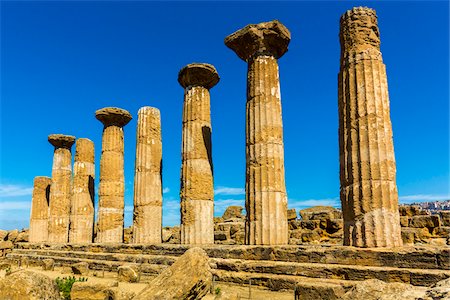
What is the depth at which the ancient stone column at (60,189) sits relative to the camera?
23469 mm

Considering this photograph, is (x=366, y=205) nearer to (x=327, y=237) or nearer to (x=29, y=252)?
(x=327, y=237)

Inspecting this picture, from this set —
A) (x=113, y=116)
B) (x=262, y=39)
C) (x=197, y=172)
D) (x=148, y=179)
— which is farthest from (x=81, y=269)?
(x=262, y=39)

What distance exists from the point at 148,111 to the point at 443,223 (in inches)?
572

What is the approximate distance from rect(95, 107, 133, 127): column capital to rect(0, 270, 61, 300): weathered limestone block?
15.6m

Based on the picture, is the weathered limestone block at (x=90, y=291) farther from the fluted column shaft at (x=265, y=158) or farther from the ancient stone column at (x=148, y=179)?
the ancient stone column at (x=148, y=179)

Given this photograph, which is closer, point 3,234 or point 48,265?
point 48,265

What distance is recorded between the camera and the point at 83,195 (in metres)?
22.3

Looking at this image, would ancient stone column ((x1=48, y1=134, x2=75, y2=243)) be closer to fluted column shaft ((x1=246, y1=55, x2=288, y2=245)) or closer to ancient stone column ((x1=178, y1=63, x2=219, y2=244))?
ancient stone column ((x1=178, y1=63, x2=219, y2=244))

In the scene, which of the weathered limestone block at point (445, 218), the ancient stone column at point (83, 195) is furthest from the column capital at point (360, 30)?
the ancient stone column at point (83, 195)

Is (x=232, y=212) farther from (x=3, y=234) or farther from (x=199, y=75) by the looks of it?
(x=3, y=234)

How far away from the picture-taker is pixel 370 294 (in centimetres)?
497

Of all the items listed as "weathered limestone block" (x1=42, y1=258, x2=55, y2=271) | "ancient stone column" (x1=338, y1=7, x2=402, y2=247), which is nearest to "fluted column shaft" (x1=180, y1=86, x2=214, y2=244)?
"ancient stone column" (x1=338, y1=7, x2=402, y2=247)

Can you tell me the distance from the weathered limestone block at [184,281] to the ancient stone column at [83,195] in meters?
17.0

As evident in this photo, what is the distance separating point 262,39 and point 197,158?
16.1ft
